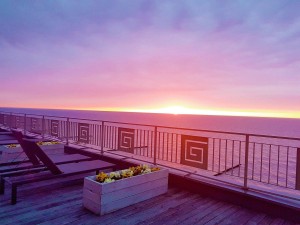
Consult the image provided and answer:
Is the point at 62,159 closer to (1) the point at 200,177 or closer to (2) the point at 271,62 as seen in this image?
(1) the point at 200,177

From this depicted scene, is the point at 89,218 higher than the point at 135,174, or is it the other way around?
the point at 135,174

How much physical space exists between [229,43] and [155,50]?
389 cm

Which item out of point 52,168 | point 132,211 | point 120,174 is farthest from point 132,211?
point 52,168

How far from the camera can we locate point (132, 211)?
418 centimetres

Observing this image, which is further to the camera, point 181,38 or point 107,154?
point 181,38

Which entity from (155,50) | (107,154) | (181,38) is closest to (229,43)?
(181,38)

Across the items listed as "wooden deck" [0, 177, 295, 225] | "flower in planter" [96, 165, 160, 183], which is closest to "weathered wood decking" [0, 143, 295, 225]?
"wooden deck" [0, 177, 295, 225]

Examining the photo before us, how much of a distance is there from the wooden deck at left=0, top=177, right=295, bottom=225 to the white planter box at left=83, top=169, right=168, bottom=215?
0.37 feet

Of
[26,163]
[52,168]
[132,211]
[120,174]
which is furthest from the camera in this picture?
[26,163]

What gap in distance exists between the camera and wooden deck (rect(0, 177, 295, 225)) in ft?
12.5

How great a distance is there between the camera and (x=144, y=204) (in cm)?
453

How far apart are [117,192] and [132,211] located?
432 millimetres

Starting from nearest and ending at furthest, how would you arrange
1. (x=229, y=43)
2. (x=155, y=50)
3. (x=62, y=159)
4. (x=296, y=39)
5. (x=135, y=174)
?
1. (x=135, y=174)
2. (x=62, y=159)
3. (x=296, y=39)
4. (x=229, y=43)
5. (x=155, y=50)

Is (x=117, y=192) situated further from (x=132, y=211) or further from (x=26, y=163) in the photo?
(x=26, y=163)
